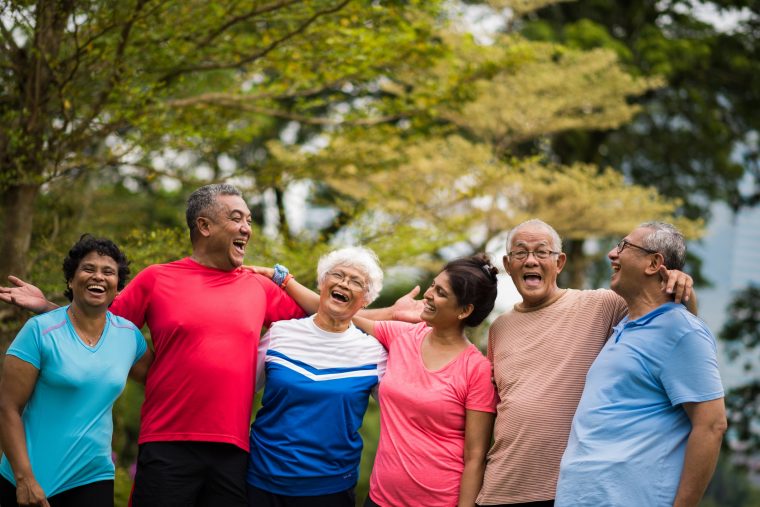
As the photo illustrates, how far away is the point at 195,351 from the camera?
3730mm

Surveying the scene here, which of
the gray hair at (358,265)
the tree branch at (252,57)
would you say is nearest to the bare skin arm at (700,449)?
the gray hair at (358,265)

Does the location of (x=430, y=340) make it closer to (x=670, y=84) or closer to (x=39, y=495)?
(x=39, y=495)

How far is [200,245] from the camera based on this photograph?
3.95 meters

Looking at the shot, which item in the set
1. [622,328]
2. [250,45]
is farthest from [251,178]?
[622,328]

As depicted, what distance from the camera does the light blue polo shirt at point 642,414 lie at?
3.12m

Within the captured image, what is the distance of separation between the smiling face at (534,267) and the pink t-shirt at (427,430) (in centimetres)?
36

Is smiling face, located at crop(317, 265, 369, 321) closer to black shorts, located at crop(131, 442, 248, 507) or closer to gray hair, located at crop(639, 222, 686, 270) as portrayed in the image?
black shorts, located at crop(131, 442, 248, 507)

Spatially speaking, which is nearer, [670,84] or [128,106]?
[128,106]

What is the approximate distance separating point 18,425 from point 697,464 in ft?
8.09

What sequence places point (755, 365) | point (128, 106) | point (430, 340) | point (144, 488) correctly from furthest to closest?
point (755, 365) → point (128, 106) → point (430, 340) → point (144, 488)

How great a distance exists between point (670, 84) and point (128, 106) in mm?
11741

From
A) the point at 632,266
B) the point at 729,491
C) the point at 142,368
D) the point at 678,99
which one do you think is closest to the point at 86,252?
the point at 142,368

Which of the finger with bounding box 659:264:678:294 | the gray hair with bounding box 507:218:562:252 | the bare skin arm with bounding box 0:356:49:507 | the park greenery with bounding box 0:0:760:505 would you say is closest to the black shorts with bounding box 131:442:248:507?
the bare skin arm with bounding box 0:356:49:507

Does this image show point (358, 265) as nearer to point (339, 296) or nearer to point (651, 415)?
point (339, 296)
